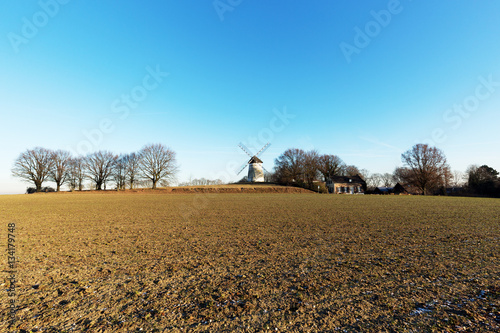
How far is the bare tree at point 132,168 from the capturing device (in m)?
75.8

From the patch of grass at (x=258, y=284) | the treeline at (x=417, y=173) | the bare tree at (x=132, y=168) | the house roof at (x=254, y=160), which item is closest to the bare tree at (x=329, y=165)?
the treeline at (x=417, y=173)

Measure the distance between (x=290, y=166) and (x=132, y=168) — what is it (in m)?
56.3

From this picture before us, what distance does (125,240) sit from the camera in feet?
31.8

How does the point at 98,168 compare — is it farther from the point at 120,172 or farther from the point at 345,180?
the point at 345,180

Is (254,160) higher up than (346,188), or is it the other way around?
(254,160)

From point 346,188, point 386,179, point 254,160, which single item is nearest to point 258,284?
point 346,188

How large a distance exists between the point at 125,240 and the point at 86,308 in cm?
587

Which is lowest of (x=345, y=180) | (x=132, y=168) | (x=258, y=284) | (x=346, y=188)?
(x=258, y=284)

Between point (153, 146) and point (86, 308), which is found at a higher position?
point (153, 146)

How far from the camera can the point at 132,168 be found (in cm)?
7812

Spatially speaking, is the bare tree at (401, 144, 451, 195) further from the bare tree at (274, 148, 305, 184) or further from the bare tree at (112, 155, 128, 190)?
the bare tree at (112, 155, 128, 190)

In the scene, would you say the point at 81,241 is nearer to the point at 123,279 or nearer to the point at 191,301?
the point at 123,279

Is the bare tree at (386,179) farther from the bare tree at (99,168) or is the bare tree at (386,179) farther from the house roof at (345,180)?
the bare tree at (99,168)

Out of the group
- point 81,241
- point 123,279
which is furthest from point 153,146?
point 123,279
